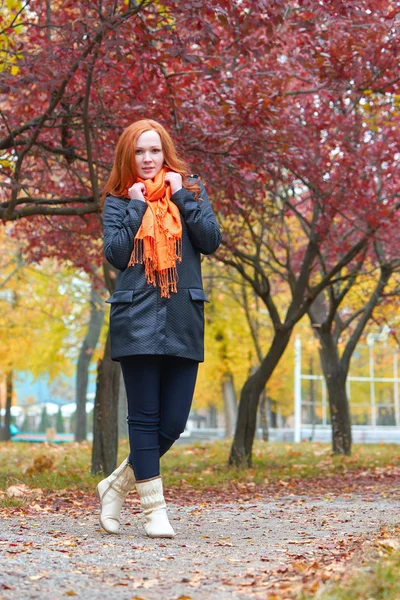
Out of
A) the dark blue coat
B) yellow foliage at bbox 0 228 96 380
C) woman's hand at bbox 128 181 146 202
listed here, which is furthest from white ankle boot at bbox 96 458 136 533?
yellow foliage at bbox 0 228 96 380

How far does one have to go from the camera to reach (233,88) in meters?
8.41

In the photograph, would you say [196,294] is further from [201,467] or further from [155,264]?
[201,467]

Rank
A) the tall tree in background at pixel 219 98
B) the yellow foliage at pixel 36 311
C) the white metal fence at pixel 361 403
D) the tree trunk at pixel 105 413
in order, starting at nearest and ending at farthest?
the tall tree in background at pixel 219 98
the tree trunk at pixel 105 413
the yellow foliage at pixel 36 311
the white metal fence at pixel 361 403

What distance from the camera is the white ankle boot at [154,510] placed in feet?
14.5

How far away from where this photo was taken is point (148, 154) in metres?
4.58

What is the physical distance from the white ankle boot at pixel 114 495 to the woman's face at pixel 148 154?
5.04 feet

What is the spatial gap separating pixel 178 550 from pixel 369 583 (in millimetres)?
1304

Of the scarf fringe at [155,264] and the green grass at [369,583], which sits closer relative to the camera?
the green grass at [369,583]

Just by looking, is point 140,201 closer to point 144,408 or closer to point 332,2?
point 144,408

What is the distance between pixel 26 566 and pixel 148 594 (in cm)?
73

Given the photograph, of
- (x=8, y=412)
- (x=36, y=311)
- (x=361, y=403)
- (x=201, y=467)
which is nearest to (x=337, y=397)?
(x=201, y=467)

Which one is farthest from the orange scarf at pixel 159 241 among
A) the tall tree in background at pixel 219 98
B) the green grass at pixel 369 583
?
the tall tree in background at pixel 219 98

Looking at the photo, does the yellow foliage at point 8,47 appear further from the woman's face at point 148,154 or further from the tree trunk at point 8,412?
the tree trunk at point 8,412

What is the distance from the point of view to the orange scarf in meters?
4.35
